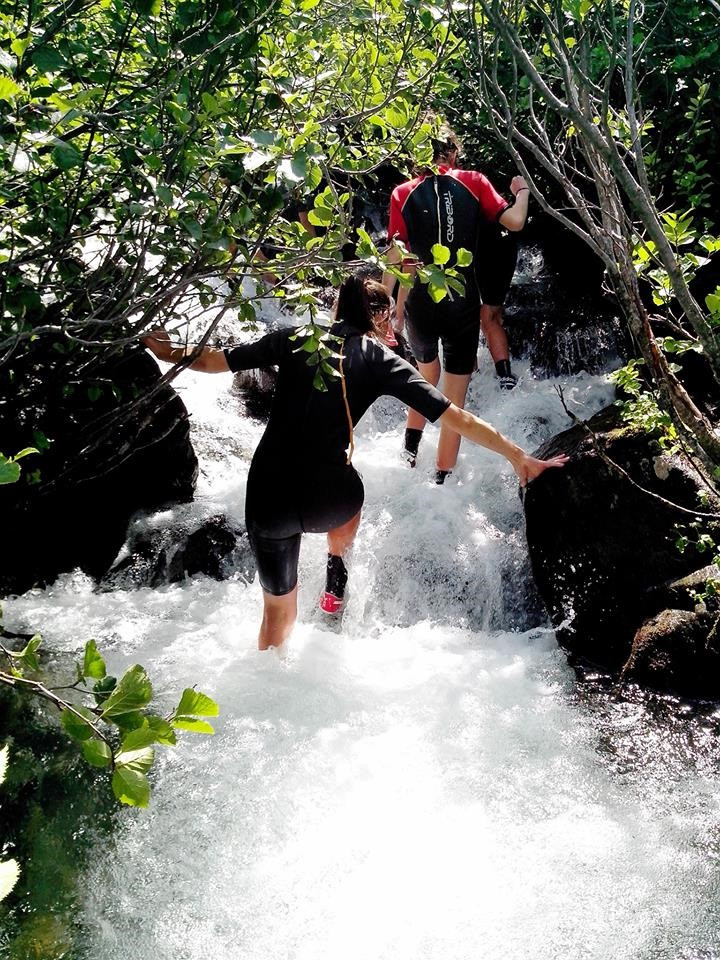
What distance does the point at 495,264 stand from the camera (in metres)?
7.43

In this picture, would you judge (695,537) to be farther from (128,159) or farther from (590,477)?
(128,159)

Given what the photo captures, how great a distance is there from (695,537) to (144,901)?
11.2 feet

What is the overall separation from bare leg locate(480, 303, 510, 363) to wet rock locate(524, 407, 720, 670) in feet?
6.95

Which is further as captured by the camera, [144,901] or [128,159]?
[144,901]

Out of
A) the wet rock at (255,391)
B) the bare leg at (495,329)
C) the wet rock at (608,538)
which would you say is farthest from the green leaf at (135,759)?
the wet rock at (255,391)

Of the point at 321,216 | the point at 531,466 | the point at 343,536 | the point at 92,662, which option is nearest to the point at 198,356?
the point at 343,536

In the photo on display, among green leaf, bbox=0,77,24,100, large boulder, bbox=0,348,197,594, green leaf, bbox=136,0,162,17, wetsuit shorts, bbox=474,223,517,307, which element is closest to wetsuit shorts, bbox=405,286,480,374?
wetsuit shorts, bbox=474,223,517,307

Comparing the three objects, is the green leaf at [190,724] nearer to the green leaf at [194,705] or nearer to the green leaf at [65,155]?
the green leaf at [194,705]

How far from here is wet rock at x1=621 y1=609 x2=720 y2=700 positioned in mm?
4621

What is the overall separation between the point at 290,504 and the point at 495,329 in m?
3.99

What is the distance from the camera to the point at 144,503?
22.7 ft

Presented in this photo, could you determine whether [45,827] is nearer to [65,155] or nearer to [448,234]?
[65,155]

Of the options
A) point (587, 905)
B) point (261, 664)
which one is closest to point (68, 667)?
point (261, 664)

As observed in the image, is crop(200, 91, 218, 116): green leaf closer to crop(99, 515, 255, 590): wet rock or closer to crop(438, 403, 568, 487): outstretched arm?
crop(438, 403, 568, 487): outstretched arm
